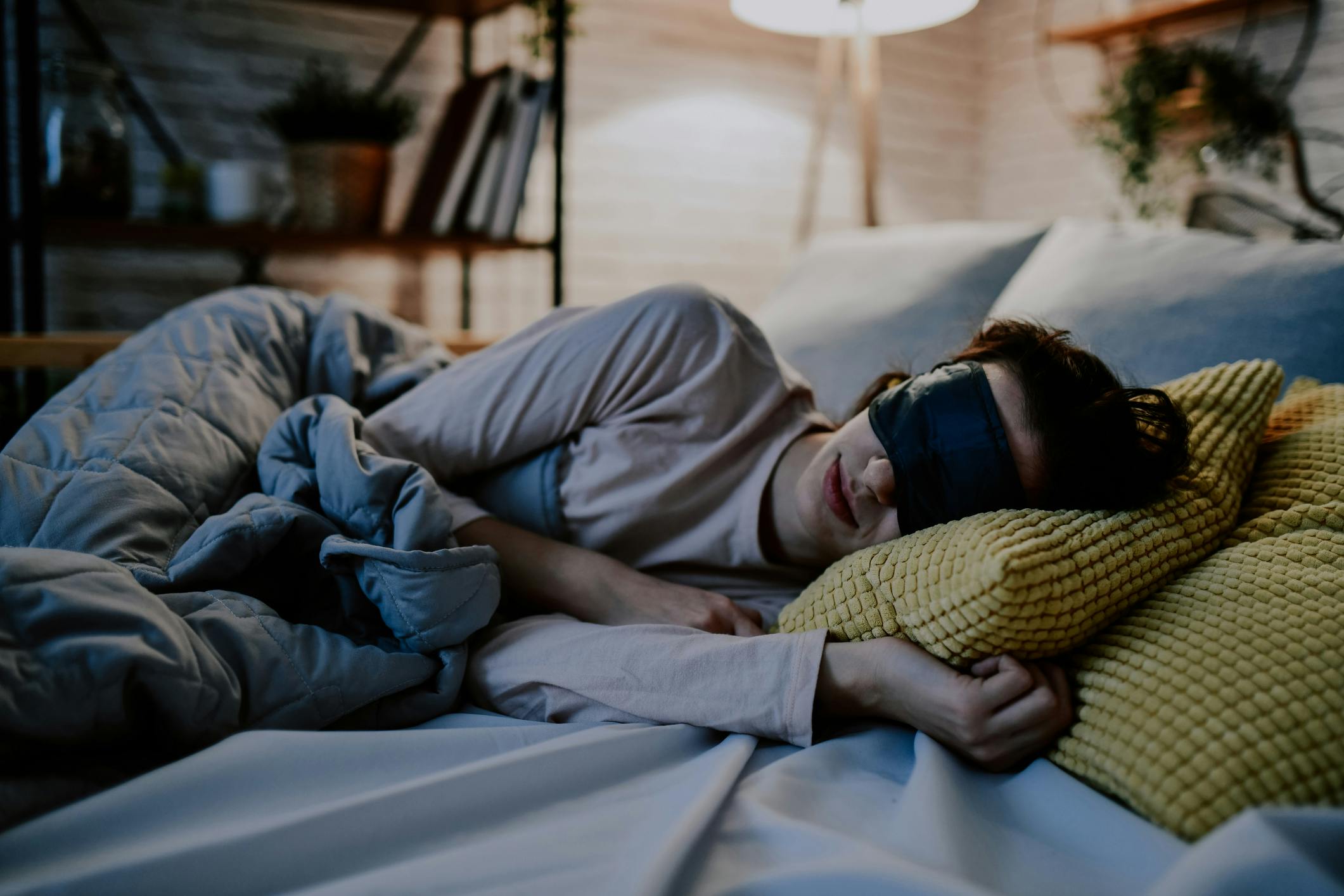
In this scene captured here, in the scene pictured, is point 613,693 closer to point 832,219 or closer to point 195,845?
point 195,845

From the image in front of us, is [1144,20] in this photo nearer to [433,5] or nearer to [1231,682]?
[433,5]

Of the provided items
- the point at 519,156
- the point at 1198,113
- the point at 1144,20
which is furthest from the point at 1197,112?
the point at 519,156

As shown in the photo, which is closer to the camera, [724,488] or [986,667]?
[986,667]

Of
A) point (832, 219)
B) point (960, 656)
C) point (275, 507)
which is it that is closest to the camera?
point (960, 656)

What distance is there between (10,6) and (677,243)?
1.53 meters

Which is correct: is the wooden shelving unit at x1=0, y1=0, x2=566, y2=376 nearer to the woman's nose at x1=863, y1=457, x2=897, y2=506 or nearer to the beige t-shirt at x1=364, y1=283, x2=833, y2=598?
the beige t-shirt at x1=364, y1=283, x2=833, y2=598

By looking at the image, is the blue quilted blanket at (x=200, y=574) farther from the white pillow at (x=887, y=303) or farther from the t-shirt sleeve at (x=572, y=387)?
the white pillow at (x=887, y=303)

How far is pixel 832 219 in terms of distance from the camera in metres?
2.90

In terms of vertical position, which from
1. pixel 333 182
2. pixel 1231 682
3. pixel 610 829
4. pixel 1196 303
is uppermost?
pixel 333 182

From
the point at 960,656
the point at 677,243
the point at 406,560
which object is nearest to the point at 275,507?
the point at 406,560

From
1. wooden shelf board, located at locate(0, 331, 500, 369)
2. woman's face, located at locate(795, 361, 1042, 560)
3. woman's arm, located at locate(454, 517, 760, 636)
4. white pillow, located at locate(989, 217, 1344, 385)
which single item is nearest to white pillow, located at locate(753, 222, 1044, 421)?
white pillow, located at locate(989, 217, 1344, 385)

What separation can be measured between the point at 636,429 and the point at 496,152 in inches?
46.2

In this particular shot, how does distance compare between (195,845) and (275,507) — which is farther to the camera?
(275,507)

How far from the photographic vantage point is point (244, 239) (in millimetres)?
1781
